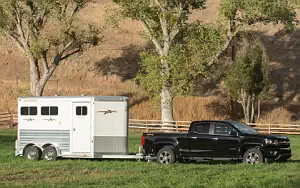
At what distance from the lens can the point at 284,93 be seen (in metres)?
64.3

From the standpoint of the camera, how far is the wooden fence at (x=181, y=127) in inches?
2007

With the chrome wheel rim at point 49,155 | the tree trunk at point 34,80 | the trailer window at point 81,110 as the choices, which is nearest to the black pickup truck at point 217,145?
the trailer window at point 81,110

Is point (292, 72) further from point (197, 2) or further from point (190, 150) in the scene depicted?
point (190, 150)

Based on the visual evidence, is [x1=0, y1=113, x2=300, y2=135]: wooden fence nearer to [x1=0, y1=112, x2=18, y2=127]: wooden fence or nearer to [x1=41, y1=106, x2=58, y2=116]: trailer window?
[x1=0, y1=112, x2=18, y2=127]: wooden fence

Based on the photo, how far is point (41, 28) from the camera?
2079 inches

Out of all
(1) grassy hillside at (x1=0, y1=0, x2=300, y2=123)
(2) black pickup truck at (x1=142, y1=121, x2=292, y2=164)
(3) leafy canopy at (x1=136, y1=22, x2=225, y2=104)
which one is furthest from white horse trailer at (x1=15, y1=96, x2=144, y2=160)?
(1) grassy hillside at (x1=0, y1=0, x2=300, y2=123)

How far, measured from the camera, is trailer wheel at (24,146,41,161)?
27203mm

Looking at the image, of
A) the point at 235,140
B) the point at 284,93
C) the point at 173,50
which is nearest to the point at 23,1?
the point at 173,50

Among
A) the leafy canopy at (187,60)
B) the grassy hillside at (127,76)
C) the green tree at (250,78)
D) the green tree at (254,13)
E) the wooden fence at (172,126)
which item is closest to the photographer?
the green tree at (254,13)

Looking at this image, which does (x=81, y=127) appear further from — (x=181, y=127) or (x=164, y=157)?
(x=181, y=127)

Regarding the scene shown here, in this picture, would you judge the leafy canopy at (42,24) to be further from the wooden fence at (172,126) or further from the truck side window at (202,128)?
the truck side window at (202,128)

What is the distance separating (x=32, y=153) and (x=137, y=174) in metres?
7.46

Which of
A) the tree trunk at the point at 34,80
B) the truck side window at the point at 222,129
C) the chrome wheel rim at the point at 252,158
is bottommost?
the chrome wheel rim at the point at 252,158

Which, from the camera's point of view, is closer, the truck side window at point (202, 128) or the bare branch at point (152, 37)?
the truck side window at point (202, 128)
